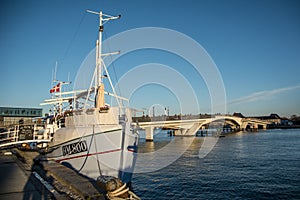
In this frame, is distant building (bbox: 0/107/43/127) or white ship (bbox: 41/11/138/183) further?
distant building (bbox: 0/107/43/127)

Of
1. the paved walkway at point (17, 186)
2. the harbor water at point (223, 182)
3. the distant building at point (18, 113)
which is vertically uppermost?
the distant building at point (18, 113)

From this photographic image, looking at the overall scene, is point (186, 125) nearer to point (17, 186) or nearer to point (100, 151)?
point (100, 151)

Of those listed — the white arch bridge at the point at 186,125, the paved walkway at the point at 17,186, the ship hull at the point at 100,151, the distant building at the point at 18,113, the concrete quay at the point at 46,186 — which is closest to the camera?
the concrete quay at the point at 46,186

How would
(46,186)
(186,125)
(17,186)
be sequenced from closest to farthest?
(46,186), (17,186), (186,125)

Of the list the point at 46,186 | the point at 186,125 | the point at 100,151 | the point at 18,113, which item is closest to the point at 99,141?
the point at 100,151

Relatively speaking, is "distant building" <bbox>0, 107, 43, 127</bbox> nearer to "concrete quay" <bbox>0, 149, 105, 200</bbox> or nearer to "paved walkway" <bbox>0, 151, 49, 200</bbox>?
"paved walkway" <bbox>0, 151, 49, 200</bbox>

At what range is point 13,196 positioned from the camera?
27.8ft

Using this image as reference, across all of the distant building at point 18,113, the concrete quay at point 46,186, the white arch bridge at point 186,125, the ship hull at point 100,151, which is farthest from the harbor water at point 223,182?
the distant building at point 18,113

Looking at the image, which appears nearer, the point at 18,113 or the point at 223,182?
the point at 223,182

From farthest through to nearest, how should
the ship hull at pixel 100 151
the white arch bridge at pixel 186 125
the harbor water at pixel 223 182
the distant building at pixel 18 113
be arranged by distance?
the white arch bridge at pixel 186 125, the distant building at pixel 18 113, the harbor water at pixel 223 182, the ship hull at pixel 100 151

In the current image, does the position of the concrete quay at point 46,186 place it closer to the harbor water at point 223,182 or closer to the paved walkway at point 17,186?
the paved walkway at point 17,186

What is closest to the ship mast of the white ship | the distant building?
the white ship

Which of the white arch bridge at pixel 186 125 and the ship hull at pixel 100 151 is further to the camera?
the white arch bridge at pixel 186 125

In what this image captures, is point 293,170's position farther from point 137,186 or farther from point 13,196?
point 13,196
